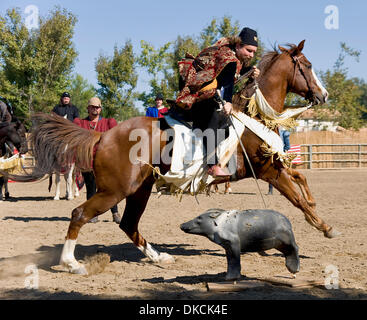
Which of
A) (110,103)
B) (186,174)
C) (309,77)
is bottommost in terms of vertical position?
(186,174)

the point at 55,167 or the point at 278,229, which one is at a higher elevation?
the point at 55,167

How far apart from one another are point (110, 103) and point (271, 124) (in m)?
28.1

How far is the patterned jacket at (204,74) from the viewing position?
4.95 meters

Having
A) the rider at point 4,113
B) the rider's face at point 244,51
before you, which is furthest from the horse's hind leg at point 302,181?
the rider at point 4,113

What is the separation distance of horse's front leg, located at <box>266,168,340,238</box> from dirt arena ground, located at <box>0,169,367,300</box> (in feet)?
1.32

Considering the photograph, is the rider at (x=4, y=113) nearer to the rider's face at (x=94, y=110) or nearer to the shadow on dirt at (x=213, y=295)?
the rider's face at (x=94, y=110)

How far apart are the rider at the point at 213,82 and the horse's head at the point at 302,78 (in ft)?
3.16

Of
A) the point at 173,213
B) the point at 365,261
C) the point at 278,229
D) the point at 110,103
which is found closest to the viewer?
the point at 278,229

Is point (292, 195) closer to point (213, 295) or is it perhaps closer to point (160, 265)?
point (160, 265)

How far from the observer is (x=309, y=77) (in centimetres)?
593

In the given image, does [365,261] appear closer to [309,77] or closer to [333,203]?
[309,77]

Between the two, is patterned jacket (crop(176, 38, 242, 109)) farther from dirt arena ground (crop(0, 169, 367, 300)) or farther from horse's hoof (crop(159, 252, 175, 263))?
dirt arena ground (crop(0, 169, 367, 300))
